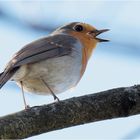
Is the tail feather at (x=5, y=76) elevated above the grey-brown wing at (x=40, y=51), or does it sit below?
below

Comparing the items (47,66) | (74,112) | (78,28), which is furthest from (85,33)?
(74,112)

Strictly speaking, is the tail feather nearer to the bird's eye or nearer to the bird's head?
the bird's head

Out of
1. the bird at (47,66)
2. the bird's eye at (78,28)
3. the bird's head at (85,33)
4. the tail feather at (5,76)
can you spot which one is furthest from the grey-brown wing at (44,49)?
the bird's eye at (78,28)

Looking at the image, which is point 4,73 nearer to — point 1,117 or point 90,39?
point 1,117

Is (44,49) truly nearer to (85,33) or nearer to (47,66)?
(47,66)

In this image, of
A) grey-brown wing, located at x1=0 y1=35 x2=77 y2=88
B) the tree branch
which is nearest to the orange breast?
grey-brown wing, located at x1=0 y1=35 x2=77 y2=88

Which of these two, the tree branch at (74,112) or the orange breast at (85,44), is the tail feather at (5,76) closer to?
the tree branch at (74,112)

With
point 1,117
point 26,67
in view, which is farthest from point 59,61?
point 1,117
